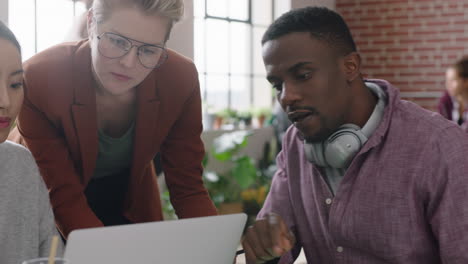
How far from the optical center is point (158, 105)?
5.65ft

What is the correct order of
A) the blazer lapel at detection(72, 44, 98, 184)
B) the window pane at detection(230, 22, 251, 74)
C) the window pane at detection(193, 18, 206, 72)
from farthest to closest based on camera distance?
the window pane at detection(230, 22, 251, 74) → the window pane at detection(193, 18, 206, 72) → the blazer lapel at detection(72, 44, 98, 184)

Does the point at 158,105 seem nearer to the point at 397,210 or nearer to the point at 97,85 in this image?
the point at 97,85

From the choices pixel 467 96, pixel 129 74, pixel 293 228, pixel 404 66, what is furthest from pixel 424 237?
pixel 404 66

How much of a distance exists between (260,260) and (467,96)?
3153 millimetres

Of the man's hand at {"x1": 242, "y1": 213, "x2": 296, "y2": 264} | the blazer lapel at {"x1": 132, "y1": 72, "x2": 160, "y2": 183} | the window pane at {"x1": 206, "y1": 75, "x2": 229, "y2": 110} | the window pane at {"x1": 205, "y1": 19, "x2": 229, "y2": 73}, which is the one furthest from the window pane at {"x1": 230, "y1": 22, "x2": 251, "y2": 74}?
the man's hand at {"x1": 242, "y1": 213, "x2": 296, "y2": 264}

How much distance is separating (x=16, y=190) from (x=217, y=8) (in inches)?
163

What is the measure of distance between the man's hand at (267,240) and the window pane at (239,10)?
14.5 ft

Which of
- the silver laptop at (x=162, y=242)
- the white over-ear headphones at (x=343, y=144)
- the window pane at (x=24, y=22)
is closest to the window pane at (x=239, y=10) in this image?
the window pane at (x=24, y=22)

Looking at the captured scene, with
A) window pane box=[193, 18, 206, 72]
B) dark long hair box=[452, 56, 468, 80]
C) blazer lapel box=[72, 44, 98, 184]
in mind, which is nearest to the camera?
blazer lapel box=[72, 44, 98, 184]

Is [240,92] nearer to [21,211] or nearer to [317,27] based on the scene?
[317,27]

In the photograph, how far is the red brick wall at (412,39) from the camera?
6148 millimetres

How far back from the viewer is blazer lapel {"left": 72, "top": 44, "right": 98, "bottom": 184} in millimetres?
1617

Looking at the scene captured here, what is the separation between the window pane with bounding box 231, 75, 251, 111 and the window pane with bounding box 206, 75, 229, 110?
0.13 meters

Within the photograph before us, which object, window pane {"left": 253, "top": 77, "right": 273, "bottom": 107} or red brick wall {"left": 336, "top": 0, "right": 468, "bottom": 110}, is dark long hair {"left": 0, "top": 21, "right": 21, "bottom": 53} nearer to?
window pane {"left": 253, "top": 77, "right": 273, "bottom": 107}
